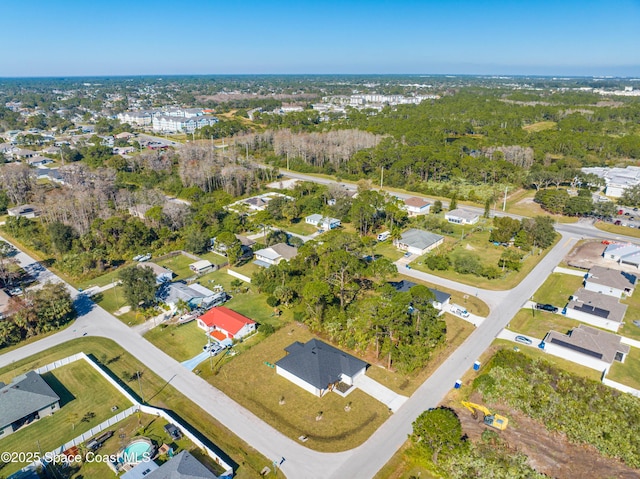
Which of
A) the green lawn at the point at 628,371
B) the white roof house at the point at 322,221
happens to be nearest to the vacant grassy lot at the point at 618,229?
the green lawn at the point at 628,371

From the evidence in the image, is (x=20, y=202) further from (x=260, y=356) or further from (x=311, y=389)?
(x=311, y=389)

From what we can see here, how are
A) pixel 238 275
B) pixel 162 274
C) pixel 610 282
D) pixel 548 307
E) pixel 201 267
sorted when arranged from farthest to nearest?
pixel 201 267
pixel 238 275
pixel 162 274
pixel 610 282
pixel 548 307

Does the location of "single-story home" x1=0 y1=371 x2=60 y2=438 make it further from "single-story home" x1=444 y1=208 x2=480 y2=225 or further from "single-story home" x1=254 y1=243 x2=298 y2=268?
"single-story home" x1=444 y1=208 x2=480 y2=225

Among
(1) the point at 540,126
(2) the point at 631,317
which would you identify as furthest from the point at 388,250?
(1) the point at 540,126

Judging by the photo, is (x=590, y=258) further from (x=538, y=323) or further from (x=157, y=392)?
(x=157, y=392)

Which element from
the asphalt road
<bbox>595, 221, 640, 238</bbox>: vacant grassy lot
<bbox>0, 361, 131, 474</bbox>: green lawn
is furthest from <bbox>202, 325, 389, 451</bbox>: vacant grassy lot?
<bbox>595, 221, 640, 238</bbox>: vacant grassy lot

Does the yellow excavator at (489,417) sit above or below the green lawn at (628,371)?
above

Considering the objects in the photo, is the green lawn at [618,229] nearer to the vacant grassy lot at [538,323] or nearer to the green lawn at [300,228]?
the vacant grassy lot at [538,323]
